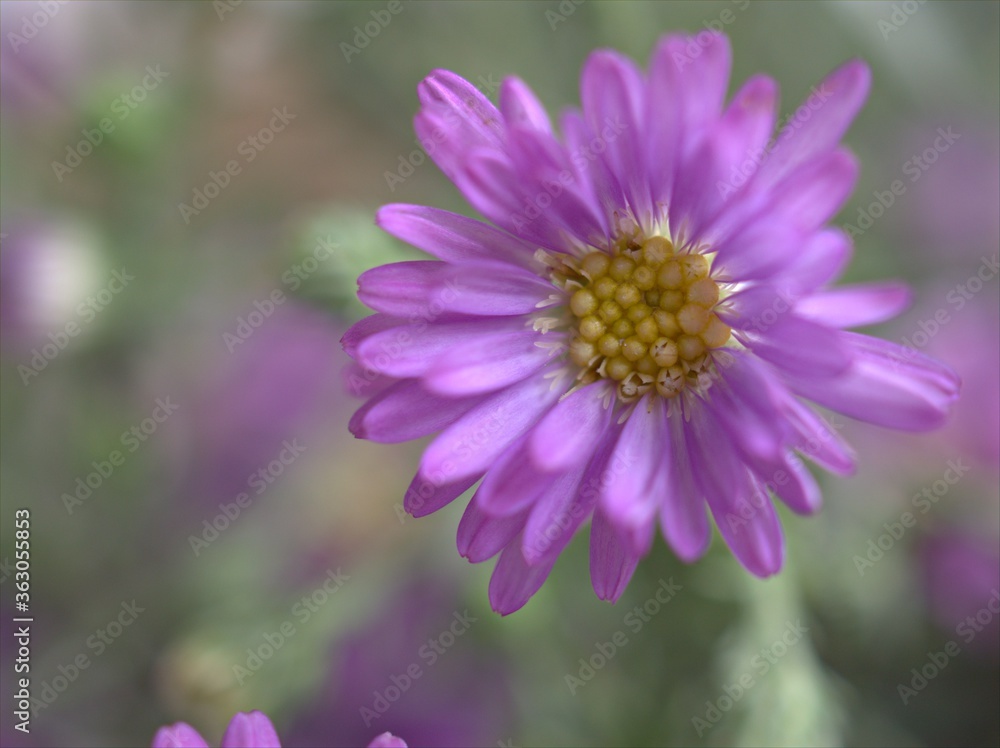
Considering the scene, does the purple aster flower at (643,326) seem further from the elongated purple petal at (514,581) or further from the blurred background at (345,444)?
the blurred background at (345,444)

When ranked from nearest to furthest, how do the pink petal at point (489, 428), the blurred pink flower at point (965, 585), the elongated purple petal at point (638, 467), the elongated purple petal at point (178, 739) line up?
the elongated purple petal at point (638, 467) → the pink petal at point (489, 428) → the elongated purple petal at point (178, 739) → the blurred pink flower at point (965, 585)

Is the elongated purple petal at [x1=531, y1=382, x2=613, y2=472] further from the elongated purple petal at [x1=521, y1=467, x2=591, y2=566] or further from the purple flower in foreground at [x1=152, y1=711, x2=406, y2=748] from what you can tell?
the purple flower in foreground at [x1=152, y1=711, x2=406, y2=748]

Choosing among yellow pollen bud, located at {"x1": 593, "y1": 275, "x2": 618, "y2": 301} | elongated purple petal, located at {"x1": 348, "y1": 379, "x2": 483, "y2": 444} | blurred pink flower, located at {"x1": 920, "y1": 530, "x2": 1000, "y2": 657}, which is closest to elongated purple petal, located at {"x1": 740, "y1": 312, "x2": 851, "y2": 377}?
yellow pollen bud, located at {"x1": 593, "y1": 275, "x2": 618, "y2": 301}

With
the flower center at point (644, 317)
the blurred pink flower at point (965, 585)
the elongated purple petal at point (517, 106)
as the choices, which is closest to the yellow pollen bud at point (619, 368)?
the flower center at point (644, 317)

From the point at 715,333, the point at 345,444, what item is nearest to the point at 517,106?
the point at 715,333

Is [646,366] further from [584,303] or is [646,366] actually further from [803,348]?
[803,348]

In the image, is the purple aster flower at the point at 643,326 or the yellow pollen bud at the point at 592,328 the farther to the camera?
the yellow pollen bud at the point at 592,328
